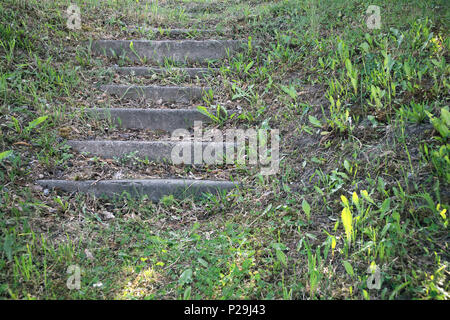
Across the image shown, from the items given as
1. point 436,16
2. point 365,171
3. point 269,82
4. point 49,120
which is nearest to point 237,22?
point 269,82

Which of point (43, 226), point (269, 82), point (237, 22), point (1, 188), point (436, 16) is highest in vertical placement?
point (237, 22)

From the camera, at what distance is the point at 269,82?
360 centimetres

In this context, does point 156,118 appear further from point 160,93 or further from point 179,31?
point 179,31

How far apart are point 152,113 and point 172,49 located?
1273 millimetres

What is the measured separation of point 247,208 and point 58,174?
1712 millimetres

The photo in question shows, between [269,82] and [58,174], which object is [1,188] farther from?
[269,82]
